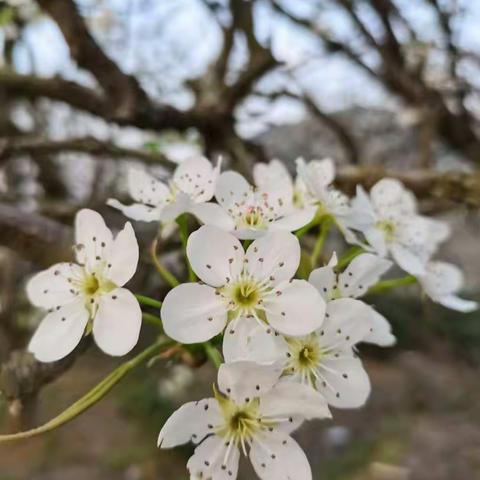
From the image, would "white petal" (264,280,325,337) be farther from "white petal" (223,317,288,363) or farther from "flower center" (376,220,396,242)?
"flower center" (376,220,396,242)

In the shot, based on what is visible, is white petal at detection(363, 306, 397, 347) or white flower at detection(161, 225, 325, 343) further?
white petal at detection(363, 306, 397, 347)

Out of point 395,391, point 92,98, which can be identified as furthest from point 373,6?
point 395,391

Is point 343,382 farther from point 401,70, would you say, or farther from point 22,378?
point 401,70

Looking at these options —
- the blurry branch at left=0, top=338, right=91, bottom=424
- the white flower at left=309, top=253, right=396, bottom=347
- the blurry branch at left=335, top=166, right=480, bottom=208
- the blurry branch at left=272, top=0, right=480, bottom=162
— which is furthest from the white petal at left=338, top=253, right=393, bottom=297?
the blurry branch at left=272, top=0, right=480, bottom=162

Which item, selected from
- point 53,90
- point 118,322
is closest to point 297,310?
point 118,322

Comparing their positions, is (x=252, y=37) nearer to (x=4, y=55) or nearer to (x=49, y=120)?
(x=4, y=55)

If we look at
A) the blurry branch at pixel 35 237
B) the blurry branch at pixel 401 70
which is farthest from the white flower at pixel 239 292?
the blurry branch at pixel 401 70

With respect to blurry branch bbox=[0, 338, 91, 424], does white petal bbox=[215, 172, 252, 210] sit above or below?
above

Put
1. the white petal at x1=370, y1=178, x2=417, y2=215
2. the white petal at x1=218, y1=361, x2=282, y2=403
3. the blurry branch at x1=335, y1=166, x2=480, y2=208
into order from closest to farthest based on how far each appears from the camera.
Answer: the white petal at x1=218, y1=361, x2=282, y2=403, the white petal at x1=370, y1=178, x2=417, y2=215, the blurry branch at x1=335, y1=166, x2=480, y2=208

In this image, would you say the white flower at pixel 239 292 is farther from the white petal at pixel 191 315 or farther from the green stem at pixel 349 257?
the green stem at pixel 349 257
